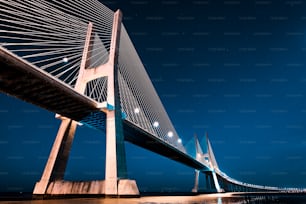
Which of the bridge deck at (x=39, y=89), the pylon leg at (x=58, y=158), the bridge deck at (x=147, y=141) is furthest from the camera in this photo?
the bridge deck at (x=147, y=141)

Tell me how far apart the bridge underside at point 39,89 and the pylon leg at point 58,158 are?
128 cm

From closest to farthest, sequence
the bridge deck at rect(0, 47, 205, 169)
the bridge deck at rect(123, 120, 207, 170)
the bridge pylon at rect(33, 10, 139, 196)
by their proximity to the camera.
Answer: the bridge deck at rect(0, 47, 205, 169), the bridge pylon at rect(33, 10, 139, 196), the bridge deck at rect(123, 120, 207, 170)

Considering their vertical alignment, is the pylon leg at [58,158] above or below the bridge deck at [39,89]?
below

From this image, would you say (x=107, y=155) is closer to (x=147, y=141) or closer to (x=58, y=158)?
(x=58, y=158)

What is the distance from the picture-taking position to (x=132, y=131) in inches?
1024

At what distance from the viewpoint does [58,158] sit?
19953 millimetres

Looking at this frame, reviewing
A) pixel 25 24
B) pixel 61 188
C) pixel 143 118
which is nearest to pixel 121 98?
pixel 143 118

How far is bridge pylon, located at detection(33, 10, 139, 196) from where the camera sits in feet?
59.3

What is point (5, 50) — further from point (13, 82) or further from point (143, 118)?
point (143, 118)

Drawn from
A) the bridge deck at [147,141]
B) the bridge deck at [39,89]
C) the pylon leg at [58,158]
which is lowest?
the pylon leg at [58,158]

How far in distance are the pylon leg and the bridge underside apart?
1.28 meters

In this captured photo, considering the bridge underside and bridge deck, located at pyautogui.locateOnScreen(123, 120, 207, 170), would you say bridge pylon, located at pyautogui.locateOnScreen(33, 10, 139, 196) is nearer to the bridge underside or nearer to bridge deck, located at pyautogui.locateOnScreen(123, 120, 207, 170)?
the bridge underside

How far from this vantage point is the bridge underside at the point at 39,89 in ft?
45.6

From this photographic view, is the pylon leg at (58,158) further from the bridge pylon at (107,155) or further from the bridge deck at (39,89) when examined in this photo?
the bridge deck at (39,89)
